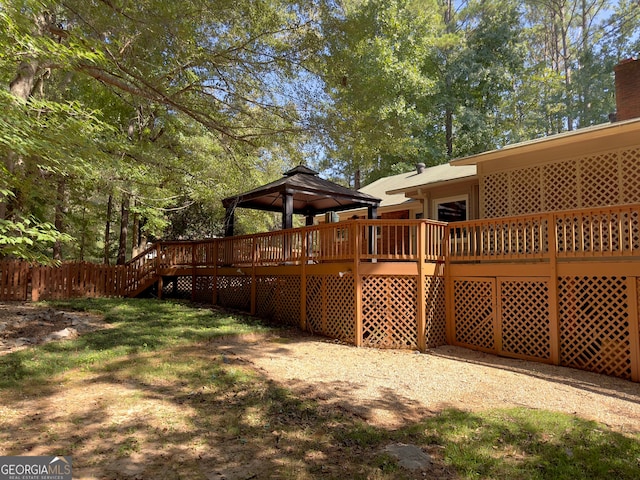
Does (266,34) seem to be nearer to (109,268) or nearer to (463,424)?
(463,424)

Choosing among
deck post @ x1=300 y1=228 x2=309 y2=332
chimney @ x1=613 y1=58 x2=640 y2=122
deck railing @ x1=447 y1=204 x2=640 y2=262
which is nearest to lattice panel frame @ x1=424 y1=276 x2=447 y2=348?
deck railing @ x1=447 y1=204 x2=640 y2=262

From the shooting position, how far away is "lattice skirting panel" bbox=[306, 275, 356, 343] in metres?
8.04

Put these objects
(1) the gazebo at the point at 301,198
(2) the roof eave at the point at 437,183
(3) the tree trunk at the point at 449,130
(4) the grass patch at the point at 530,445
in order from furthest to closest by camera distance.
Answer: (3) the tree trunk at the point at 449,130 → (2) the roof eave at the point at 437,183 → (1) the gazebo at the point at 301,198 → (4) the grass patch at the point at 530,445

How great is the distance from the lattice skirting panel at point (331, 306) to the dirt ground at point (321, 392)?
0.38 m

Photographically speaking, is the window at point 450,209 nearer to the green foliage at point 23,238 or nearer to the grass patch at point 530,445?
the grass patch at point 530,445

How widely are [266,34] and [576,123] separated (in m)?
28.0

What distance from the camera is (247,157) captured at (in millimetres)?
10539

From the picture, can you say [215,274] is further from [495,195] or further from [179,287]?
[495,195]

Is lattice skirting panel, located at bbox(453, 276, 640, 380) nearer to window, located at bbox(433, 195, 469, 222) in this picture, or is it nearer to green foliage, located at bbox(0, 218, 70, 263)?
Answer: window, located at bbox(433, 195, 469, 222)

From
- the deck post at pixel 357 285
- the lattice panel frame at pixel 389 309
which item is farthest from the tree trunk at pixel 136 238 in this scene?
the lattice panel frame at pixel 389 309

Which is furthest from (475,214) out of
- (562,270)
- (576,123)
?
(576,123)

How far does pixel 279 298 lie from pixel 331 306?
1.77m

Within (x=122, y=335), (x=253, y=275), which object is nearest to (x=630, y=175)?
(x=253, y=275)

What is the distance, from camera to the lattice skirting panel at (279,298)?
9.30m
